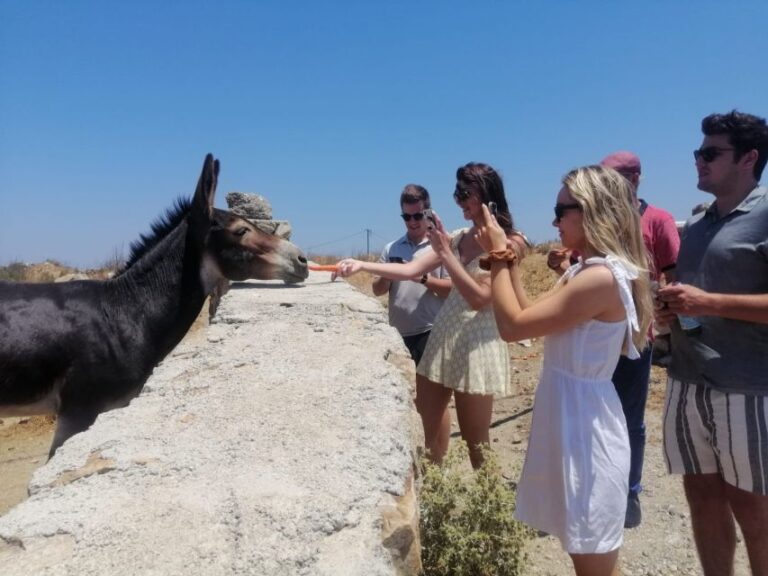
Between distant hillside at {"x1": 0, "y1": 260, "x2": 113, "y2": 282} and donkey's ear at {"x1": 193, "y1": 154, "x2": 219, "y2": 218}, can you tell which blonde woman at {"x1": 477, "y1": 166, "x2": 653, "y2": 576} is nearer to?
donkey's ear at {"x1": 193, "y1": 154, "x2": 219, "y2": 218}

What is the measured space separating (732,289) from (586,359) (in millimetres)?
885

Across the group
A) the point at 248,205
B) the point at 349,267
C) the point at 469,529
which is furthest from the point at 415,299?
the point at 248,205

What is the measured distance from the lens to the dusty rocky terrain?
3439mm

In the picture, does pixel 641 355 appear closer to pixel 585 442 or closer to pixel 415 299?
pixel 415 299

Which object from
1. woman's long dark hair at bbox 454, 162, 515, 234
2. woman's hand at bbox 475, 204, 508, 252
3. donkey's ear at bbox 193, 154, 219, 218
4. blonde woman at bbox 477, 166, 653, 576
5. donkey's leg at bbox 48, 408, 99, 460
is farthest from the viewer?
donkey's ear at bbox 193, 154, 219, 218

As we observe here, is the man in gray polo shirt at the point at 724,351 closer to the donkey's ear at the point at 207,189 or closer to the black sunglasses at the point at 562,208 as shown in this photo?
the black sunglasses at the point at 562,208

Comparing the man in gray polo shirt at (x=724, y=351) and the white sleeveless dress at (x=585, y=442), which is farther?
the man in gray polo shirt at (x=724, y=351)

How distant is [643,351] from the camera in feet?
11.7

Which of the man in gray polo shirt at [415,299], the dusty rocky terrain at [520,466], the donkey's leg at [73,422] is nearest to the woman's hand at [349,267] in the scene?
the man in gray polo shirt at [415,299]

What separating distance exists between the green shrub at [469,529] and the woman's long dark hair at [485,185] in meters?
1.41

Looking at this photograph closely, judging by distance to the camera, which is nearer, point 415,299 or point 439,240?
point 439,240

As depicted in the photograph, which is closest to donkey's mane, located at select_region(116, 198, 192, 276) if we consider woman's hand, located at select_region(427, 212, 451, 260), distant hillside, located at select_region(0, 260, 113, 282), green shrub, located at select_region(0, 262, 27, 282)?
woman's hand, located at select_region(427, 212, 451, 260)

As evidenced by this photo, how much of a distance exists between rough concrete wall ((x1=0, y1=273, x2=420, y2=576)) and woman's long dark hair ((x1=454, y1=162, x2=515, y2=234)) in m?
1.13

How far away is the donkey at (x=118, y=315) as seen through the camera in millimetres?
3395
